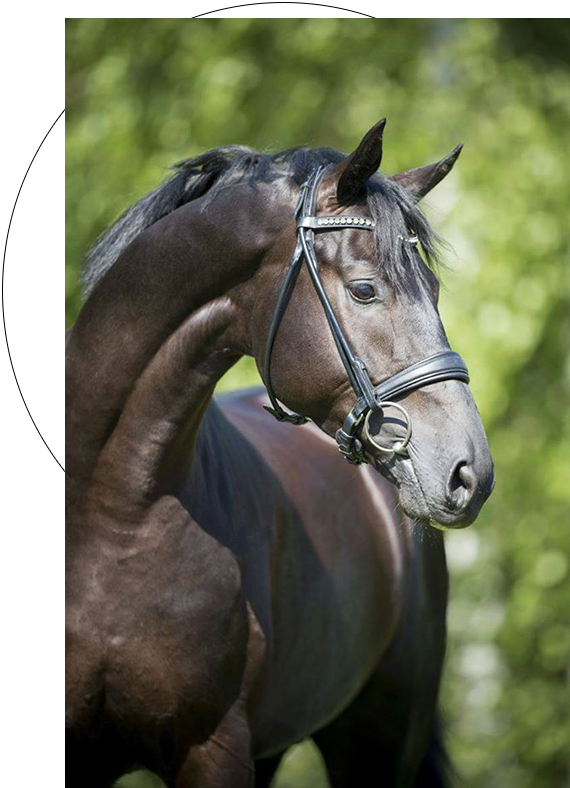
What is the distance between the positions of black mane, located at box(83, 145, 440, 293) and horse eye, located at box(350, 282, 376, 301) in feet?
0.15

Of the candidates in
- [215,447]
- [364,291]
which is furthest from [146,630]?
[364,291]

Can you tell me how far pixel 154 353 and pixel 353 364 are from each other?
0.50 meters

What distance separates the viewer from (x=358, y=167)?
213 cm

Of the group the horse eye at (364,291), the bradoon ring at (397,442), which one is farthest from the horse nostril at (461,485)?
the horse eye at (364,291)

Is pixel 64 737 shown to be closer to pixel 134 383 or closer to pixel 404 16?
pixel 134 383

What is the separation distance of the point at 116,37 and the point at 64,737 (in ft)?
13.5

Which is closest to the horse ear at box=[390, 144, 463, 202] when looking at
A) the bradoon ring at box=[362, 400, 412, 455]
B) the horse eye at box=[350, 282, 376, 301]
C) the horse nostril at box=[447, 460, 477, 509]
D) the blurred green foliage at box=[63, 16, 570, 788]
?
the horse eye at box=[350, 282, 376, 301]

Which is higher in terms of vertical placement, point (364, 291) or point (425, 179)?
point (425, 179)

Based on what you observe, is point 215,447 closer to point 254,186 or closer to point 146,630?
point 146,630

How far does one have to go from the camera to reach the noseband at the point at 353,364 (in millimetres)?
2051

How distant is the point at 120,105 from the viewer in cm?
559

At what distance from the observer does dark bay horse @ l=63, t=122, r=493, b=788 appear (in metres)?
2.11

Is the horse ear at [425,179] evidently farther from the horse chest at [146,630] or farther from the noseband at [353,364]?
the horse chest at [146,630]

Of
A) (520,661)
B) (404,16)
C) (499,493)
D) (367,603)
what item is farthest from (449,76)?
(367,603)
